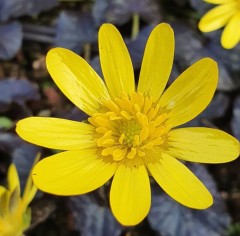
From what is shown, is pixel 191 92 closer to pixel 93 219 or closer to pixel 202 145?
pixel 202 145

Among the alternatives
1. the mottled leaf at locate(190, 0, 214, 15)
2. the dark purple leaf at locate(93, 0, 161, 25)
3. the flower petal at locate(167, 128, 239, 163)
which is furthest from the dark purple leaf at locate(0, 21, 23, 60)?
the flower petal at locate(167, 128, 239, 163)

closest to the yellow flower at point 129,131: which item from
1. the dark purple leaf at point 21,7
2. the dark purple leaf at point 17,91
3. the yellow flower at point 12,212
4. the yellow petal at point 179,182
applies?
the yellow petal at point 179,182

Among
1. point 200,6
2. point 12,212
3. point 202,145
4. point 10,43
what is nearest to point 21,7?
point 10,43

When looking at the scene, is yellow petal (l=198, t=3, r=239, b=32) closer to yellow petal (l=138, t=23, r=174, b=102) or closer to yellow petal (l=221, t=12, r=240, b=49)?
yellow petal (l=221, t=12, r=240, b=49)

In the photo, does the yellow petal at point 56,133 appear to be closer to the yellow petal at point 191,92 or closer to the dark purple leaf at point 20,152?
the yellow petal at point 191,92

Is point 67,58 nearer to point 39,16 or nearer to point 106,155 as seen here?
point 106,155

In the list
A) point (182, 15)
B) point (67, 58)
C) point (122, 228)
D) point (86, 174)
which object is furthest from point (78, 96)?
point (182, 15)
